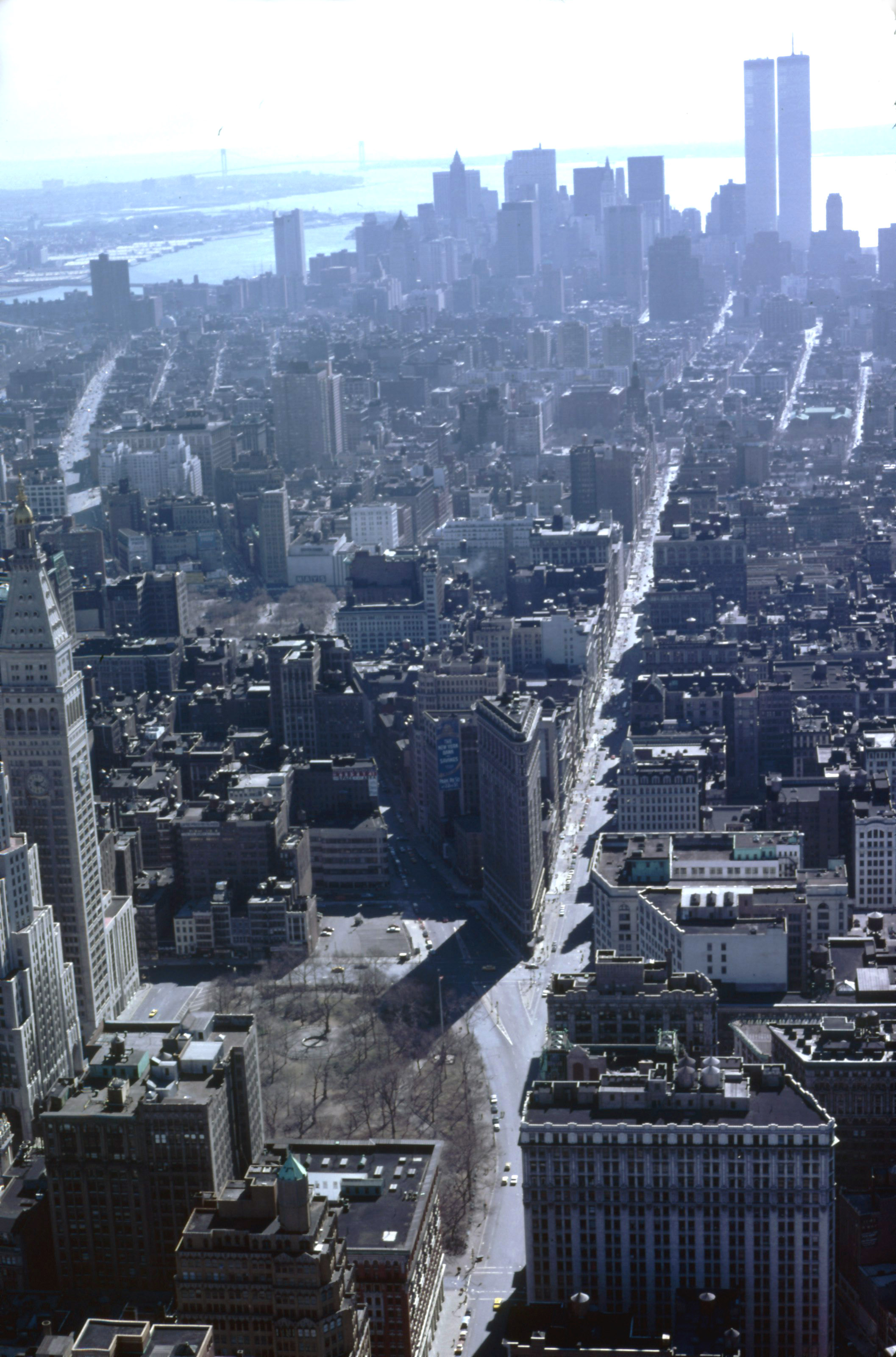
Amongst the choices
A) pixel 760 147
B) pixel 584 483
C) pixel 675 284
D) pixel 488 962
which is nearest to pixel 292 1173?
pixel 488 962

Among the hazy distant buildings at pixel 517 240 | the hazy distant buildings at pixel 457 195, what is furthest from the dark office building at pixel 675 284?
the hazy distant buildings at pixel 457 195

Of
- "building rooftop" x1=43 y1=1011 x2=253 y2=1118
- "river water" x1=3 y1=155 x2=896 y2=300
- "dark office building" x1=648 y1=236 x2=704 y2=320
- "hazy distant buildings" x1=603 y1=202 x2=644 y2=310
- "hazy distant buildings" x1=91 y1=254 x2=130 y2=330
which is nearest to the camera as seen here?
"building rooftop" x1=43 y1=1011 x2=253 y2=1118

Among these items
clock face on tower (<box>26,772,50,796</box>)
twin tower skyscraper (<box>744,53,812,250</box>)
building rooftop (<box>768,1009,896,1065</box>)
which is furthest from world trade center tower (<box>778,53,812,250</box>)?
building rooftop (<box>768,1009,896,1065</box>)

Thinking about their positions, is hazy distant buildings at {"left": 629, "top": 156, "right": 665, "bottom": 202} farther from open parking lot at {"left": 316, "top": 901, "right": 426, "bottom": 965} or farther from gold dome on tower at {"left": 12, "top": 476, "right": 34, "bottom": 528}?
gold dome on tower at {"left": 12, "top": 476, "right": 34, "bottom": 528}

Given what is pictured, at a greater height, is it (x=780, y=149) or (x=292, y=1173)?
(x=780, y=149)

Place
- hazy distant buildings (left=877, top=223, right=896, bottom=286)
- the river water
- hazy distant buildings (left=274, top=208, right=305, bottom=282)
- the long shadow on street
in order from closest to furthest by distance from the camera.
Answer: the long shadow on street
the river water
hazy distant buildings (left=877, top=223, right=896, bottom=286)
hazy distant buildings (left=274, top=208, right=305, bottom=282)

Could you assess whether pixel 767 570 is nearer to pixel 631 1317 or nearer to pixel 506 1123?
Answer: pixel 506 1123

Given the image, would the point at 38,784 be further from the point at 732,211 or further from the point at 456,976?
the point at 732,211
